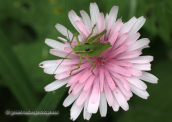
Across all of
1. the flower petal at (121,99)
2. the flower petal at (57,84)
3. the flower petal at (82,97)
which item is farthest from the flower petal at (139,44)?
the flower petal at (57,84)

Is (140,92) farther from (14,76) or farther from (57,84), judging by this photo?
(14,76)

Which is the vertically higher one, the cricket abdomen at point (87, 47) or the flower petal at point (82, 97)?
the cricket abdomen at point (87, 47)

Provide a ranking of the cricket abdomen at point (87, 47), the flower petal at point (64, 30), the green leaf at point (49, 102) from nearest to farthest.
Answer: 1. the cricket abdomen at point (87, 47)
2. the flower petal at point (64, 30)
3. the green leaf at point (49, 102)

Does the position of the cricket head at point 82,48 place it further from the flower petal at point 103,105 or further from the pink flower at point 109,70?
the flower petal at point 103,105

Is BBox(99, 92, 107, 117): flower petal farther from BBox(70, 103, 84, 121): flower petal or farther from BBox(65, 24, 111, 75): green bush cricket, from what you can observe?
BBox(65, 24, 111, 75): green bush cricket

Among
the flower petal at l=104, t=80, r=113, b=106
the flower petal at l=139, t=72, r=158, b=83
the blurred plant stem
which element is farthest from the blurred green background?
the flower petal at l=104, t=80, r=113, b=106

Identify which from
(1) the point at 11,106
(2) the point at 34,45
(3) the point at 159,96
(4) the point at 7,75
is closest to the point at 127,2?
(3) the point at 159,96

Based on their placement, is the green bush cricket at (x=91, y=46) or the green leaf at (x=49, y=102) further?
the green leaf at (x=49, y=102)
